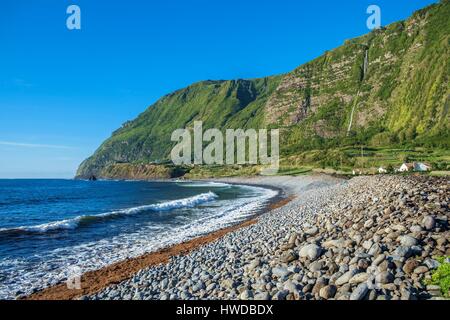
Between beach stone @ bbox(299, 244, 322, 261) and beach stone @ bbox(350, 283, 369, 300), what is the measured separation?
361cm

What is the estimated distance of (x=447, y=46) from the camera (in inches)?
6919

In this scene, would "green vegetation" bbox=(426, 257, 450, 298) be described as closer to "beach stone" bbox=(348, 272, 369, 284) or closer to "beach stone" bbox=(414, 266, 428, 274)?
"beach stone" bbox=(414, 266, 428, 274)

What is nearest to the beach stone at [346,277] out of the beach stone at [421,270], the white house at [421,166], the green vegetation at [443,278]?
the beach stone at [421,270]

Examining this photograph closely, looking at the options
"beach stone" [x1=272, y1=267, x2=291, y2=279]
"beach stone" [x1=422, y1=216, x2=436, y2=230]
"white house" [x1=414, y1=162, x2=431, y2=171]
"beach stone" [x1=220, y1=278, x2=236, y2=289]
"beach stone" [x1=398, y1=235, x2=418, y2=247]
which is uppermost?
"white house" [x1=414, y1=162, x2=431, y2=171]

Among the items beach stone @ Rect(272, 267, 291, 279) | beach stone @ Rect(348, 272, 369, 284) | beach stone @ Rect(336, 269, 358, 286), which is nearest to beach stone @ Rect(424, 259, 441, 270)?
beach stone @ Rect(348, 272, 369, 284)

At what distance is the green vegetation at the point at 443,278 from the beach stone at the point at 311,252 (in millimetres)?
4040

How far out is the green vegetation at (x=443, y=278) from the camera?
28.6ft

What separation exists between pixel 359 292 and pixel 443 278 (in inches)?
90.0

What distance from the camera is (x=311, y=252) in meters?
12.9

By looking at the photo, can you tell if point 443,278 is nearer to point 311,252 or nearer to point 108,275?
point 311,252

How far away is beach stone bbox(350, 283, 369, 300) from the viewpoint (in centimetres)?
880

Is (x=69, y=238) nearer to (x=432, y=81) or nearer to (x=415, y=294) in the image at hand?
(x=415, y=294)

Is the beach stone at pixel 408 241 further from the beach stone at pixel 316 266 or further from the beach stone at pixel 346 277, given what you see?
the beach stone at pixel 316 266

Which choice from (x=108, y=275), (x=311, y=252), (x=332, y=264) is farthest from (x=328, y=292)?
(x=108, y=275)
